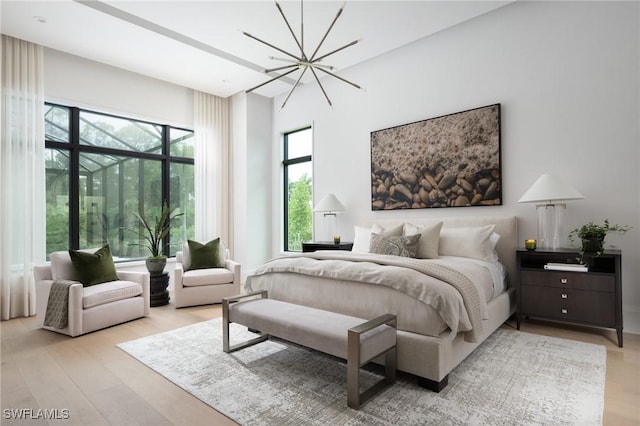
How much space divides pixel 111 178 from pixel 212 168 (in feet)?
5.05

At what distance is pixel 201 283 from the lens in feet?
14.2

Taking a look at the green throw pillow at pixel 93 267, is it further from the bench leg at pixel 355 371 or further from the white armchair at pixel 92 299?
the bench leg at pixel 355 371

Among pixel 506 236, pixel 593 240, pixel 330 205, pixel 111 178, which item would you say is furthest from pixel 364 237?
pixel 111 178

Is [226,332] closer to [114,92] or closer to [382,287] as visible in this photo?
[382,287]

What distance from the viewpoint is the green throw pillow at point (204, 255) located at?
15.2 feet

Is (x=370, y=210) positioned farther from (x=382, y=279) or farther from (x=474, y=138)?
(x=382, y=279)

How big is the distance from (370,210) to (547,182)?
7.42 feet

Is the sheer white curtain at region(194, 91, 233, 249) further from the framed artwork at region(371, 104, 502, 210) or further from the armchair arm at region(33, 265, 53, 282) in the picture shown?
the framed artwork at region(371, 104, 502, 210)

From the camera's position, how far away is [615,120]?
3195 mm

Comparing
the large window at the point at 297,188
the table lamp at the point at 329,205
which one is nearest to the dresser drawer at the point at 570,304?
the table lamp at the point at 329,205

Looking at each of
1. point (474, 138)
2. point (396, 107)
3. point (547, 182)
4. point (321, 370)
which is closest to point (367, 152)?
point (396, 107)

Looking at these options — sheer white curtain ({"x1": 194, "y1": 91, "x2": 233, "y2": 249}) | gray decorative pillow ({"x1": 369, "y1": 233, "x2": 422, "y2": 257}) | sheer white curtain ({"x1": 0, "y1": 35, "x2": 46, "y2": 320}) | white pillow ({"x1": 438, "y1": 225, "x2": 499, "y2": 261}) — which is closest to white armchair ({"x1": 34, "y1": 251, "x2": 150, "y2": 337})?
sheer white curtain ({"x1": 0, "y1": 35, "x2": 46, "y2": 320})

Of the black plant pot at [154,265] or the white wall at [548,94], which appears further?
the black plant pot at [154,265]

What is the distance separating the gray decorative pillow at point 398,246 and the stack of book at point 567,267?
1156 mm
